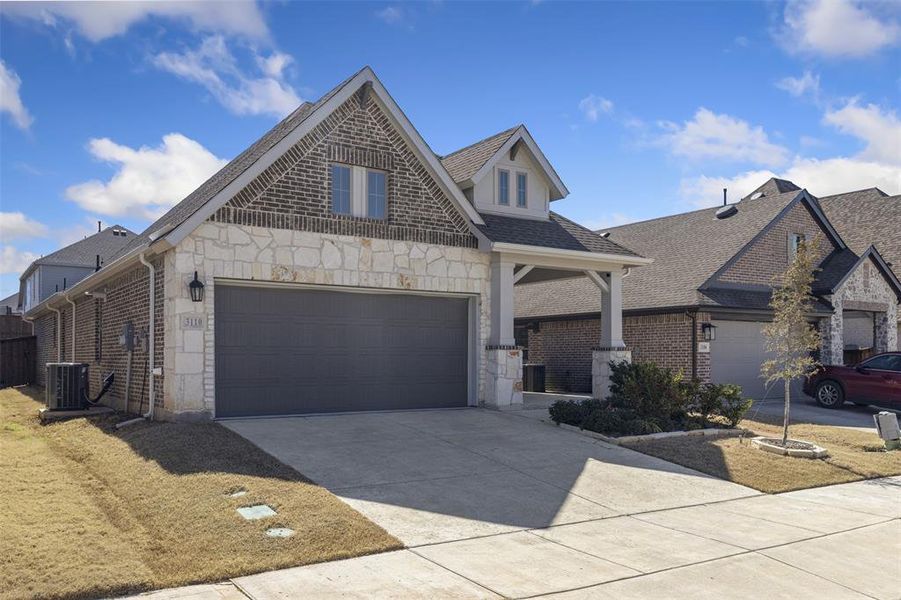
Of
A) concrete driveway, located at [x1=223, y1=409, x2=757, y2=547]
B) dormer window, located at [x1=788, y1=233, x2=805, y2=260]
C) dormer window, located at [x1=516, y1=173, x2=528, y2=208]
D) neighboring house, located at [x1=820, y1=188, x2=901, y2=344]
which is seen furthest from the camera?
neighboring house, located at [x1=820, y1=188, x2=901, y2=344]

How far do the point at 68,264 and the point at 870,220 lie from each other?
33682mm

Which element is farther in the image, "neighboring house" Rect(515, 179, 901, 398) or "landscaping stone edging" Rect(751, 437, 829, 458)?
"neighboring house" Rect(515, 179, 901, 398)

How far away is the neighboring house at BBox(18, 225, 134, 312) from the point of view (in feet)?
109

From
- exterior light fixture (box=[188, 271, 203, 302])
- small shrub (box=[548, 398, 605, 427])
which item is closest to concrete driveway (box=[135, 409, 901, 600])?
small shrub (box=[548, 398, 605, 427])

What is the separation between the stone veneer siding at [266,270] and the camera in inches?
483

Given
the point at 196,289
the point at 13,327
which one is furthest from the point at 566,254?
the point at 13,327

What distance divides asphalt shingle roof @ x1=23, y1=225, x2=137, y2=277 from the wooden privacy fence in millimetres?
5240

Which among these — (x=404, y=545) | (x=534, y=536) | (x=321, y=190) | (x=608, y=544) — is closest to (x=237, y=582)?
(x=404, y=545)

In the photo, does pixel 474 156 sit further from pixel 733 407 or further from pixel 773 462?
pixel 773 462

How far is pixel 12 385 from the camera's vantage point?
28.0 metres

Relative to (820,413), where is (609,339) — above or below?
above

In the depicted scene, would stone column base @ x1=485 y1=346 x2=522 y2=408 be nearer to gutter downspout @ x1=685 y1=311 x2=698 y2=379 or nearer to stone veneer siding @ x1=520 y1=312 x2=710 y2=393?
stone veneer siding @ x1=520 y1=312 x2=710 y2=393

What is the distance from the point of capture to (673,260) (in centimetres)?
2247

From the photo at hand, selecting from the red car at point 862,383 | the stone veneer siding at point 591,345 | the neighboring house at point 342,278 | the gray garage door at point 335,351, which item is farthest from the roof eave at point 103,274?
the red car at point 862,383
